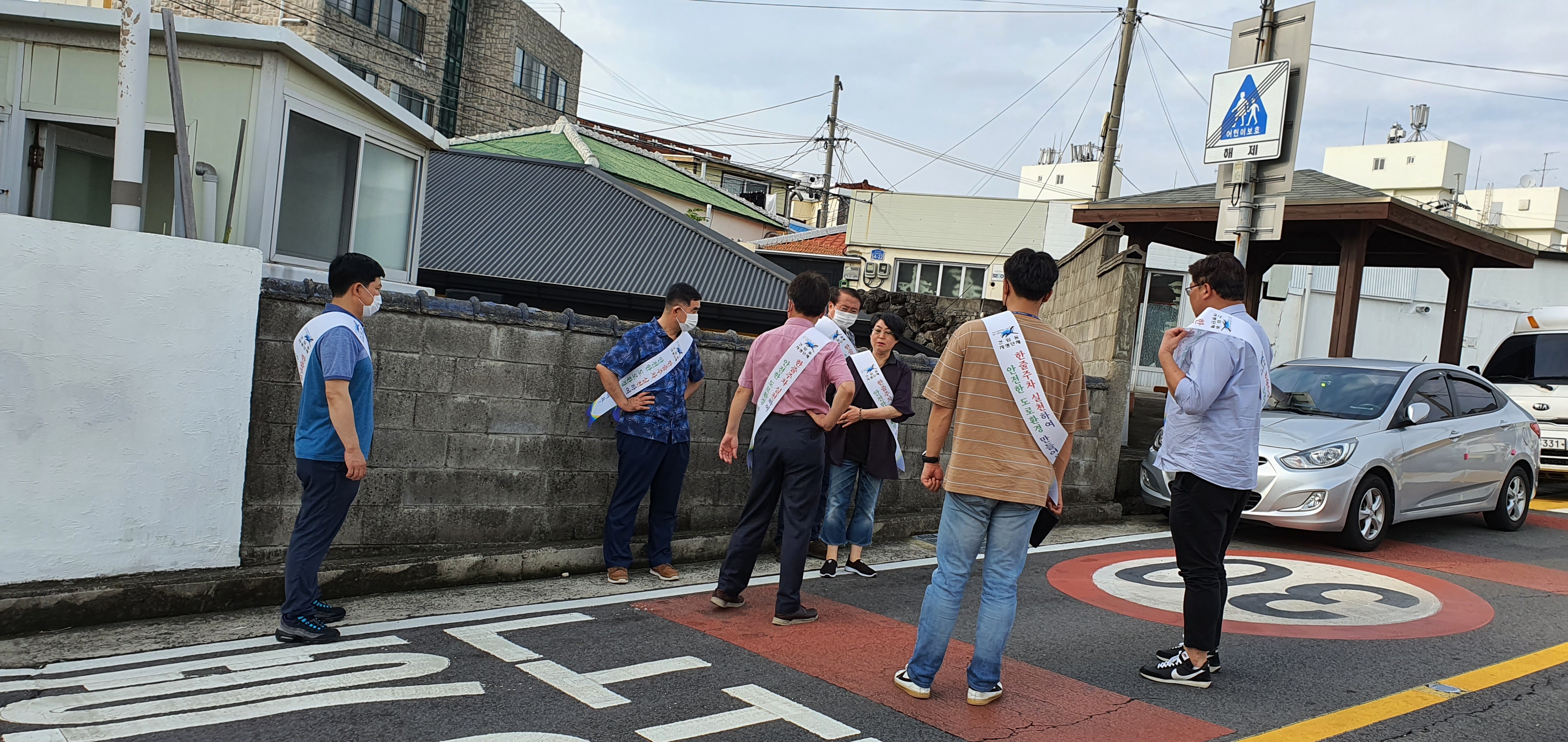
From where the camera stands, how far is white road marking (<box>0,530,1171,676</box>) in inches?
172

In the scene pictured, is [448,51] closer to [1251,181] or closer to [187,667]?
[1251,181]

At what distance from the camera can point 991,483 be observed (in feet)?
14.2

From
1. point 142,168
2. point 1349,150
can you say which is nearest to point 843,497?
point 142,168

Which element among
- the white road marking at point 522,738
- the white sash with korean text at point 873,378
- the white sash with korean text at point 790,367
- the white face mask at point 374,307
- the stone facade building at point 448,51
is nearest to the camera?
the white road marking at point 522,738

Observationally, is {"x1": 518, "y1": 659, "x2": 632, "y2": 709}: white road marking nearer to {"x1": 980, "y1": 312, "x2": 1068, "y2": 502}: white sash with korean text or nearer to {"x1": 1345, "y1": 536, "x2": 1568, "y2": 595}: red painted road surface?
{"x1": 980, "y1": 312, "x2": 1068, "y2": 502}: white sash with korean text

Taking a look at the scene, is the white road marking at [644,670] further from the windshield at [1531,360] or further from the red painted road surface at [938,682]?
the windshield at [1531,360]

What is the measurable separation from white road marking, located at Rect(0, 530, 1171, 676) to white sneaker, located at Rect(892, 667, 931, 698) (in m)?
1.87

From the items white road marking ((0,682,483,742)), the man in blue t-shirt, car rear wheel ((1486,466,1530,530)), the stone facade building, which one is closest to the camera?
Result: white road marking ((0,682,483,742))

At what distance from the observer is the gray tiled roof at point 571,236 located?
51.1 ft

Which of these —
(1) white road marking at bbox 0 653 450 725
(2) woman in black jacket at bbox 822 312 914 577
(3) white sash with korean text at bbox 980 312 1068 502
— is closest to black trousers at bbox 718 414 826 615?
(2) woman in black jacket at bbox 822 312 914 577

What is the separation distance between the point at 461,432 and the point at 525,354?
604mm

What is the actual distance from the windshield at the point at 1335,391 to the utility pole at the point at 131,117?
8296mm

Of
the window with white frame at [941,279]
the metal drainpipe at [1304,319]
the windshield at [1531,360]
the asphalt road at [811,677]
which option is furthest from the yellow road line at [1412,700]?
the window with white frame at [941,279]

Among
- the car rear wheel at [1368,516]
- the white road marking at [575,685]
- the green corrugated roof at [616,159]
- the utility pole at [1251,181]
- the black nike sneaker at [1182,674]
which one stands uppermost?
the green corrugated roof at [616,159]
